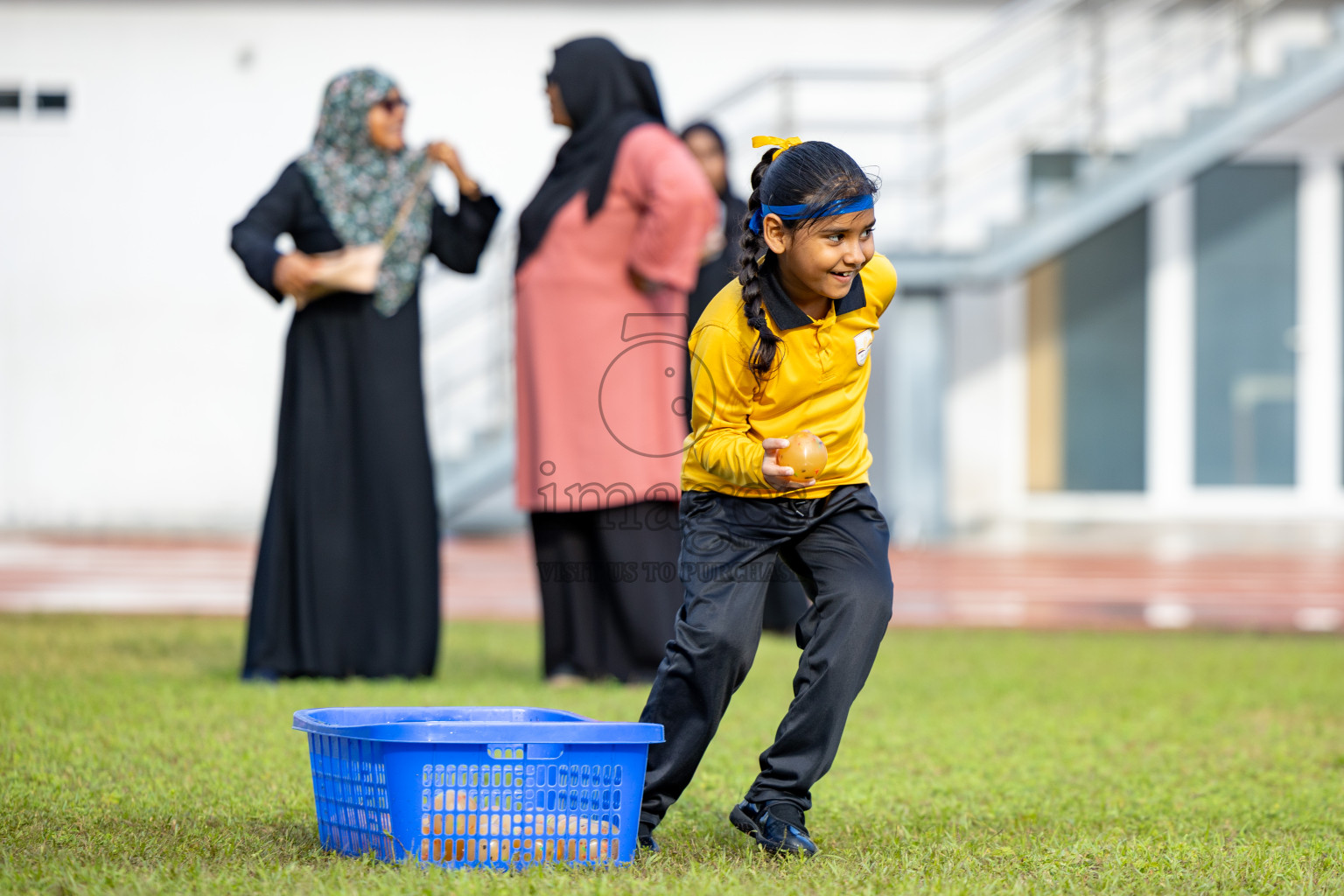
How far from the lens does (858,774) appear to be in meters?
3.73

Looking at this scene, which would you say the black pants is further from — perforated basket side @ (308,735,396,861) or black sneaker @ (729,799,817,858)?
perforated basket side @ (308,735,396,861)

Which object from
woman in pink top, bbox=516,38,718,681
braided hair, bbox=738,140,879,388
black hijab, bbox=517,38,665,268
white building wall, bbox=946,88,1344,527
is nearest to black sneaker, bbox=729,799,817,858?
braided hair, bbox=738,140,879,388

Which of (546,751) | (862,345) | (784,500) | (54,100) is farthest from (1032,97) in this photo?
(546,751)

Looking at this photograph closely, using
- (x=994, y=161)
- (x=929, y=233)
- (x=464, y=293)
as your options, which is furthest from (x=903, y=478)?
(x=464, y=293)

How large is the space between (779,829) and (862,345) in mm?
879

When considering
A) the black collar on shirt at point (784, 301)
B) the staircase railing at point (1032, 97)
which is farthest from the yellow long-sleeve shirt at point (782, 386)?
the staircase railing at point (1032, 97)

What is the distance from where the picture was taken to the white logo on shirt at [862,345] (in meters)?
2.91

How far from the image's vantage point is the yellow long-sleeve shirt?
2.86m

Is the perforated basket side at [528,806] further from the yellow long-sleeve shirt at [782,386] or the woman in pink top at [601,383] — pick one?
the woman in pink top at [601,383]

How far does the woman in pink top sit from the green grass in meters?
0.30

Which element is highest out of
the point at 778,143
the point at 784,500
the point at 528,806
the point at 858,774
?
the point at 778,143

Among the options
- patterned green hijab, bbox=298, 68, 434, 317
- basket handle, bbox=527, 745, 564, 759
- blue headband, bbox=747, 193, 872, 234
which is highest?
patterned green hijab, bbox=298, 68, 434, 317

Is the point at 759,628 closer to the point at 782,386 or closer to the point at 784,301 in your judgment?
the point at 782,386

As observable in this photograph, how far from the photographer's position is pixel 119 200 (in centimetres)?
1308
